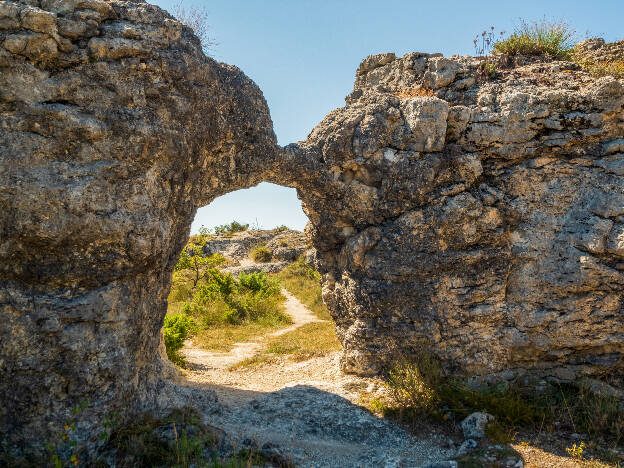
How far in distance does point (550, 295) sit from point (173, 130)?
20.2ft

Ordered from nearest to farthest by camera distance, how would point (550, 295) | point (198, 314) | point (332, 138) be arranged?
point (550, 295) → point (332, 138) → point (198, 314)

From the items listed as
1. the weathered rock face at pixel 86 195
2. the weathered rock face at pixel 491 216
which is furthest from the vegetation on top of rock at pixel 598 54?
the weathered rock face at pixel 86 195

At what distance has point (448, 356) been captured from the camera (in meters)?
6.81

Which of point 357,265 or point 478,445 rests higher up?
point 357,265

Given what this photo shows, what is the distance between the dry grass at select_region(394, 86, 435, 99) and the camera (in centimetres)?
748

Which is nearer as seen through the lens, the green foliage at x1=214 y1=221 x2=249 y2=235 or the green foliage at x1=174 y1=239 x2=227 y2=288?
the green foliage at x1=174 y1=239 x2=227 y2=288

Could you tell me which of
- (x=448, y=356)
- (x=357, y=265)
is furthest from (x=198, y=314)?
(x=448, y=356)

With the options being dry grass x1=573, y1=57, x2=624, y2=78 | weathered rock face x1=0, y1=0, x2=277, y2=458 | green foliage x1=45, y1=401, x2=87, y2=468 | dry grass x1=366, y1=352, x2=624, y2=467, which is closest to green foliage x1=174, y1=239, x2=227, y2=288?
weathered rock face x1=0, y1=0, x2=277, y2=458

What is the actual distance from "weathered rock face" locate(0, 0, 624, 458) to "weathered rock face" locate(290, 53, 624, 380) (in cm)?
3

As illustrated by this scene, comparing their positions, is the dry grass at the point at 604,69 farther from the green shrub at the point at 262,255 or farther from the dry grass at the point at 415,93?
the green shrub at the point at 262,255

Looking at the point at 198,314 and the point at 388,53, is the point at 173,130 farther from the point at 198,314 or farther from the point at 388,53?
the point at 198,314

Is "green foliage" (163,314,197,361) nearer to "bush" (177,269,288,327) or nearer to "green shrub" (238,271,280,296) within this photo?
"bush" (177,269,288,327)

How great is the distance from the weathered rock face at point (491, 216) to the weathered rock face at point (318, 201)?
3 cm

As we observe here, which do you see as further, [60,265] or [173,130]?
[173,130]
